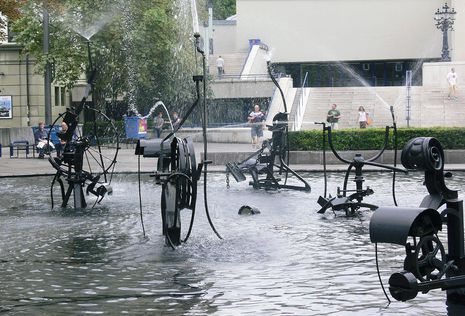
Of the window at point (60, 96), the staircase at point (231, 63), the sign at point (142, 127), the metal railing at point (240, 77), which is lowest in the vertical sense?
the sign at point (142, 127)

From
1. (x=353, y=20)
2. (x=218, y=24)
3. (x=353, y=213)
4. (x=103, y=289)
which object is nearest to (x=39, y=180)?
(x=353, y=213)

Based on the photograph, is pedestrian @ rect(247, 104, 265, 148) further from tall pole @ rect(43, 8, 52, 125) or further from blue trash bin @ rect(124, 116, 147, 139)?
tall pole @ rect(43, 8, 52, 125)

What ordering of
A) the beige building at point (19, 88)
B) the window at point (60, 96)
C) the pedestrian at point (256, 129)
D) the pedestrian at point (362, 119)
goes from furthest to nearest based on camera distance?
the window at point (60, 96) < the beige building at point (19, 88) < the pedestrian at point (362, 119) < the pedestrian at point (256, 129)

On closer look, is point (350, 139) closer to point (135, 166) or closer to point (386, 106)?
point (135, 166)

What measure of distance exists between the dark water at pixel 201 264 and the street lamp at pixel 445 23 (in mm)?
37544

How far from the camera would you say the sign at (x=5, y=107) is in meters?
51.9

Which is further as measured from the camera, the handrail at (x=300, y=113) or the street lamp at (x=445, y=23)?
the street lamp at (x=445, y=23)

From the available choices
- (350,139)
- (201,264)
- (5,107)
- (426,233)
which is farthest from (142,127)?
(426,233)

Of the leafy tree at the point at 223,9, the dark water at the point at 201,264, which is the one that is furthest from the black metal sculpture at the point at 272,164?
the leafy tree at the point at 223,9

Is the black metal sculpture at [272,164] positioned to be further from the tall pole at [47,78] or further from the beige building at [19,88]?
the beige building at [19,88]

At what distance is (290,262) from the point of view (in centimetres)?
1082

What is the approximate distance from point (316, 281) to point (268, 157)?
394 inches

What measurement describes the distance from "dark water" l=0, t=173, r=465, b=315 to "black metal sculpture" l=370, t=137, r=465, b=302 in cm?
79

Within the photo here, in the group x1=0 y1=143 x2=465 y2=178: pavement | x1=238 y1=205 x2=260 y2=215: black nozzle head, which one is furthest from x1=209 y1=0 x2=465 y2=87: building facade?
x1=238 y1=205 x2=260 y2=215: black nozzle head
